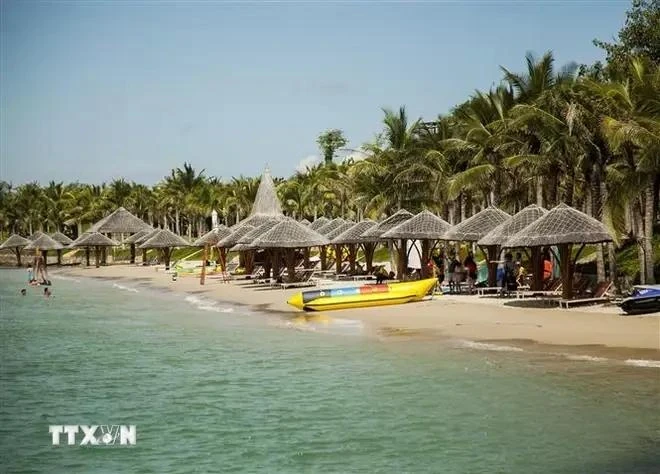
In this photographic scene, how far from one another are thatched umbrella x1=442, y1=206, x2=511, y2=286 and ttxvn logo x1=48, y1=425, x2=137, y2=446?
51.8 ft

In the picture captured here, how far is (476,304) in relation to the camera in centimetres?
2308

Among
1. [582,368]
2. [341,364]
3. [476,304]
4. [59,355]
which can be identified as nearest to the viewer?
[582,368]

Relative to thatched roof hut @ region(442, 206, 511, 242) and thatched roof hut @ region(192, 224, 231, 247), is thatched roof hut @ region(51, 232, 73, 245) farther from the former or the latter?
thatched roof hut @ region(442, 206, 511, 242)

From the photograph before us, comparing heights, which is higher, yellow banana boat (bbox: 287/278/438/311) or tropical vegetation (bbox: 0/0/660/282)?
tropical vegetation (bbox: 0/0/660/282)

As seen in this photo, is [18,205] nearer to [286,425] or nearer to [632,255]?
[632,255]

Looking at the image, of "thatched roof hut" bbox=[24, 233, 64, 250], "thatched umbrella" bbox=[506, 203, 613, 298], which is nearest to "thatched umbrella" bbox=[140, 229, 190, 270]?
"thatched roof hut" bbox=[24, 233, 64, 250]

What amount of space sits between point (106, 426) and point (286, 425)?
2.44m

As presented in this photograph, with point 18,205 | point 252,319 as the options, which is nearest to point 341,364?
point 252,319

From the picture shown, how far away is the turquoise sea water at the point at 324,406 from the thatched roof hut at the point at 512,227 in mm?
5619

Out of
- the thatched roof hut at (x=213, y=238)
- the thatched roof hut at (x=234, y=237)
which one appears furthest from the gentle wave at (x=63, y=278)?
the thatched roof hut at (x=234, y=237)

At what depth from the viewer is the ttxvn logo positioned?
10531mm

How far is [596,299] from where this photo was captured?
68.9 feet

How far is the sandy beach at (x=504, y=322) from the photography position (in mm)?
16250

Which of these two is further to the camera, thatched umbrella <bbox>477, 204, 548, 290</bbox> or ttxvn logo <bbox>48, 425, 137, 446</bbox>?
thatched umbrella <bbox>477, 204, 548, 290</bbox>
